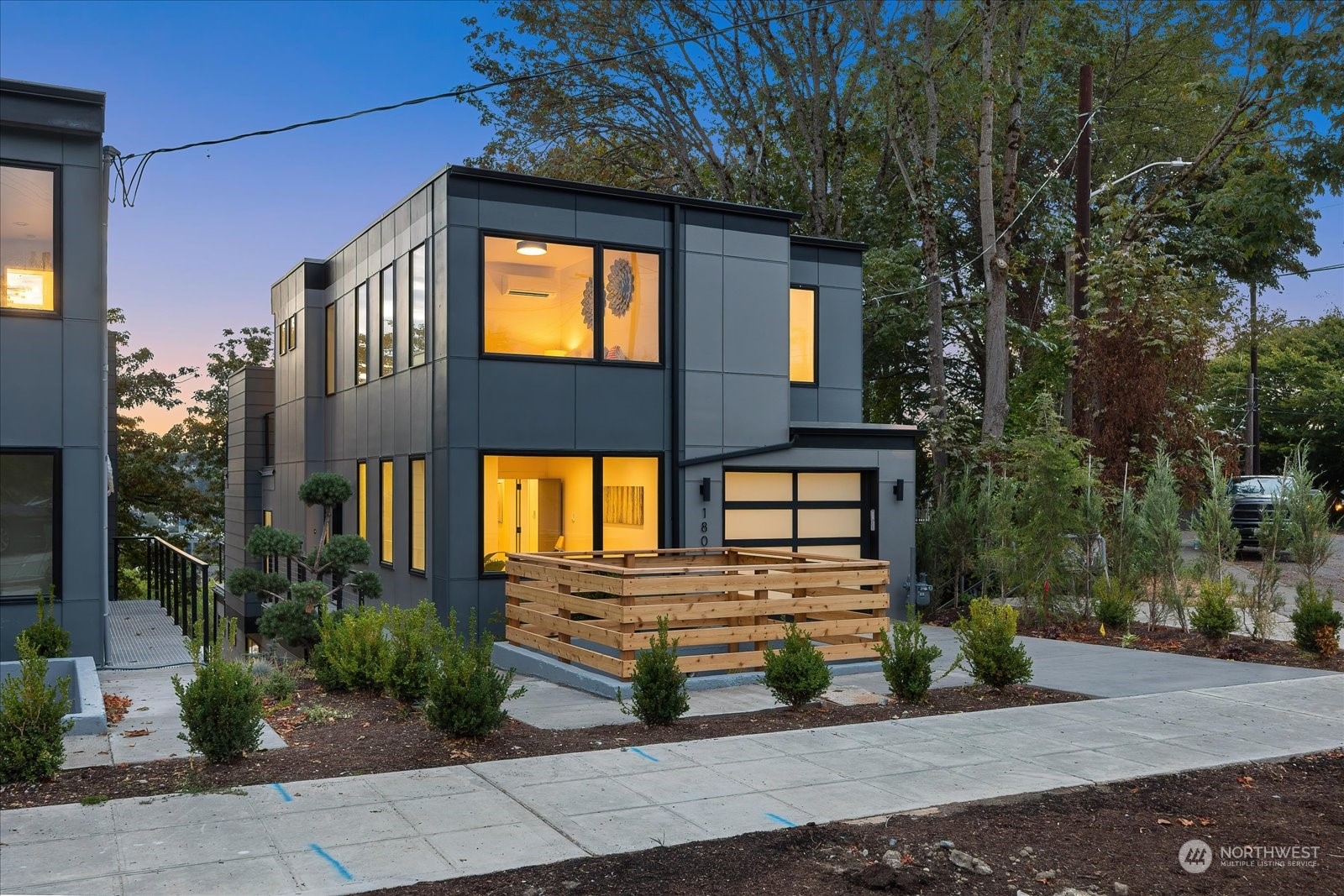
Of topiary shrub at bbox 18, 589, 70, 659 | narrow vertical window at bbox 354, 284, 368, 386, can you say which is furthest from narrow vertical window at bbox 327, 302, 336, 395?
topiary shrub at bbox 18, 589, 70, 659

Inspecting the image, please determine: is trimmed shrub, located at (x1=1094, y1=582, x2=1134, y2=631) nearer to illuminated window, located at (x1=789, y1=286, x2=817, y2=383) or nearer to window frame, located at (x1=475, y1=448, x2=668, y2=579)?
illuminated window, located at (x1=789, y1=286, x2=817, y2=383)

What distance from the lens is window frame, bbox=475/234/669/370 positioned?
1317cm

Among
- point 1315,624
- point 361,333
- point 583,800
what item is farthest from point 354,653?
point 1315,624

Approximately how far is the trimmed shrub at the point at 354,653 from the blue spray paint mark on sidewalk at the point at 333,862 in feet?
12.8

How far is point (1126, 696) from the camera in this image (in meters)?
9.48

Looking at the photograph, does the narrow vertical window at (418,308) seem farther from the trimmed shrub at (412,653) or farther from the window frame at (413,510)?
the trimmed shrub at (412,653)

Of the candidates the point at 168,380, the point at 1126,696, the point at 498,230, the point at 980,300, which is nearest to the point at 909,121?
the point at 980,300

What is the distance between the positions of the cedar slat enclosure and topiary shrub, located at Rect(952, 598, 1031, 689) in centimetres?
143

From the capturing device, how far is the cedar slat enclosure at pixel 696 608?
9.80 meters

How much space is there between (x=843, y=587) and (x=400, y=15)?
71.1 ft

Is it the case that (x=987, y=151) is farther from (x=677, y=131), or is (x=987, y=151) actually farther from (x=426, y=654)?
(x=426, y=654)

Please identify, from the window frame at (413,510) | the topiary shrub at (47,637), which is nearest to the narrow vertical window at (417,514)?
the window frame at (413,510)

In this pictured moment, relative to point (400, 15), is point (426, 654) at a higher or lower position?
lower

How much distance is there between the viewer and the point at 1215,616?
40.3 ft
